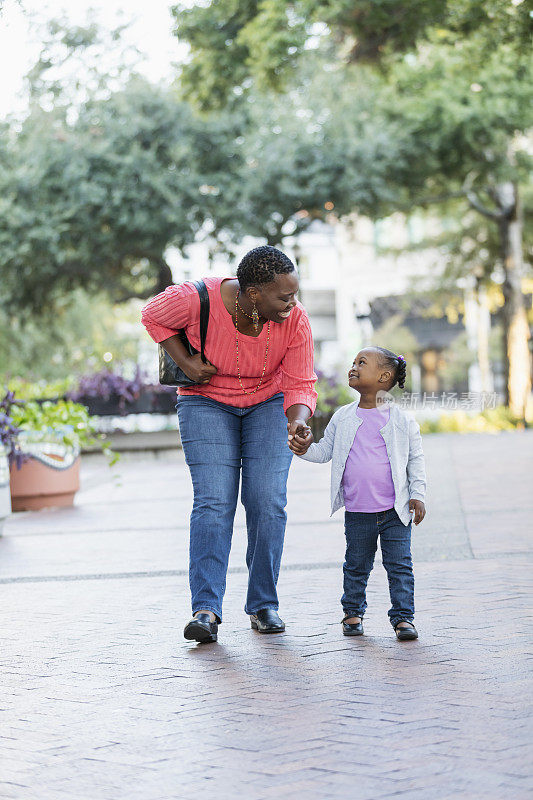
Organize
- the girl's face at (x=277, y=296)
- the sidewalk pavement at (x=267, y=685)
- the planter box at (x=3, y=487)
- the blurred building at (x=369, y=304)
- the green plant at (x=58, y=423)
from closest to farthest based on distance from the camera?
the sidewalk pavement at (x=267, y=685) < the girl's face at (x=277, y=296) < the planter box at (x=3, y=487) < the green plant at (x=58, y=423) < the blurred building at (x=369, y=304)

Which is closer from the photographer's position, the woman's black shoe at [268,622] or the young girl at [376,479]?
the young girl at [376,479]

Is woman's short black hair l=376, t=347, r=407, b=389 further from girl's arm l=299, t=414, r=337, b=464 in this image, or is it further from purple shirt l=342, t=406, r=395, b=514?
girl's arm l=299, t=414, r=337, b=464

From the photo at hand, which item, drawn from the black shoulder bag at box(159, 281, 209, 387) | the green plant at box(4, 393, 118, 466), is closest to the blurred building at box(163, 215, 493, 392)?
the green plant at box(4, 393, 118, 466)

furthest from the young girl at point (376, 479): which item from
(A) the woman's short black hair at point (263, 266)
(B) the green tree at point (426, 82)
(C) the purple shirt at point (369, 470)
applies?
(B) the green tree at point (426, 82)

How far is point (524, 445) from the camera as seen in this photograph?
18141 millimetres

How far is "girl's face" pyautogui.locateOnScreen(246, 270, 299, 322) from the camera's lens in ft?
14.7

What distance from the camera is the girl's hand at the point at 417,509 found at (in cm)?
456

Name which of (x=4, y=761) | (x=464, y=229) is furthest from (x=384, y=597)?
(x=464, y=229)

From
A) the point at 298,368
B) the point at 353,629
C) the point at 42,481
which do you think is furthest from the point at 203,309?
the point at 42,481

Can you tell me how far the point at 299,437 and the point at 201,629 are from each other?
882 mm

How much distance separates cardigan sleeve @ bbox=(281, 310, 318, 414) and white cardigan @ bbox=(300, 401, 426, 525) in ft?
0.54

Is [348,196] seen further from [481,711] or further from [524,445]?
[481,711]

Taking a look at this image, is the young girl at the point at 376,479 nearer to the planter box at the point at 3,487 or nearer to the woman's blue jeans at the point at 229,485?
the woman's blue jeans at the point at 229,485

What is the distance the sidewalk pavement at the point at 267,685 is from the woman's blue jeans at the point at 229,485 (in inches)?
9.8
